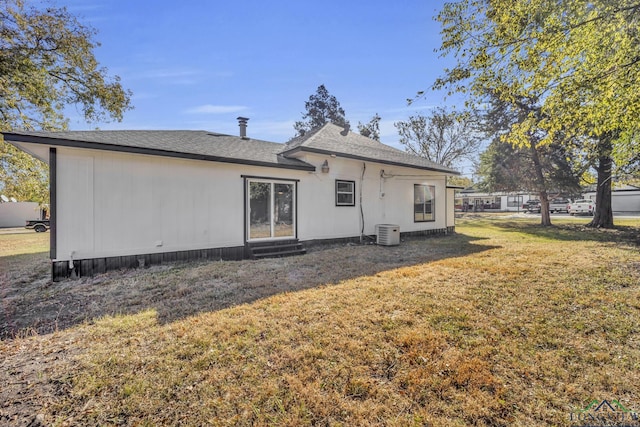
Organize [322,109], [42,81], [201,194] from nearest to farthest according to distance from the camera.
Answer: [201,194]
[42,81]
[322,109]

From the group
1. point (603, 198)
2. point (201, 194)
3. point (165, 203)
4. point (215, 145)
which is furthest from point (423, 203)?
point (603, 198)

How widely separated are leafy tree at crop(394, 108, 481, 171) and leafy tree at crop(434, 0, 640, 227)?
869 inches

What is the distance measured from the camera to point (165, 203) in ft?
21.1

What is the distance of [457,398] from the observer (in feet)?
7.19

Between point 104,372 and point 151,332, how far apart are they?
0.74m

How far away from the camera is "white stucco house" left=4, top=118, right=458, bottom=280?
5516 millimetres

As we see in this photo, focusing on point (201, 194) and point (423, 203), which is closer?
point (201, 194)

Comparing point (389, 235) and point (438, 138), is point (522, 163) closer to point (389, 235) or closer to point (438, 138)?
point (438, 138)

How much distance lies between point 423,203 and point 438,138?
1859 cm

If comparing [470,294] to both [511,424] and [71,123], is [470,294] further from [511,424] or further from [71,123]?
[71,123]

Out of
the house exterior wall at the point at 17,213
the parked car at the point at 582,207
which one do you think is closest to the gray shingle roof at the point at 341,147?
the parked car at the point at 582,207

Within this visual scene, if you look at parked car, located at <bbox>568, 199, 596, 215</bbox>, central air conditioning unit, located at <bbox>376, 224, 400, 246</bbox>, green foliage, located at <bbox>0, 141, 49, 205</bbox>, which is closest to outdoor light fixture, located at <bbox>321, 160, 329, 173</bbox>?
central air conditioning unit, located at <bbox>376, 224, 400, 246</bbox>

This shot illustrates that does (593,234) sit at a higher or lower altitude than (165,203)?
lower

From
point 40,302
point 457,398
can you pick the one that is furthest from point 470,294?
point 40,302
